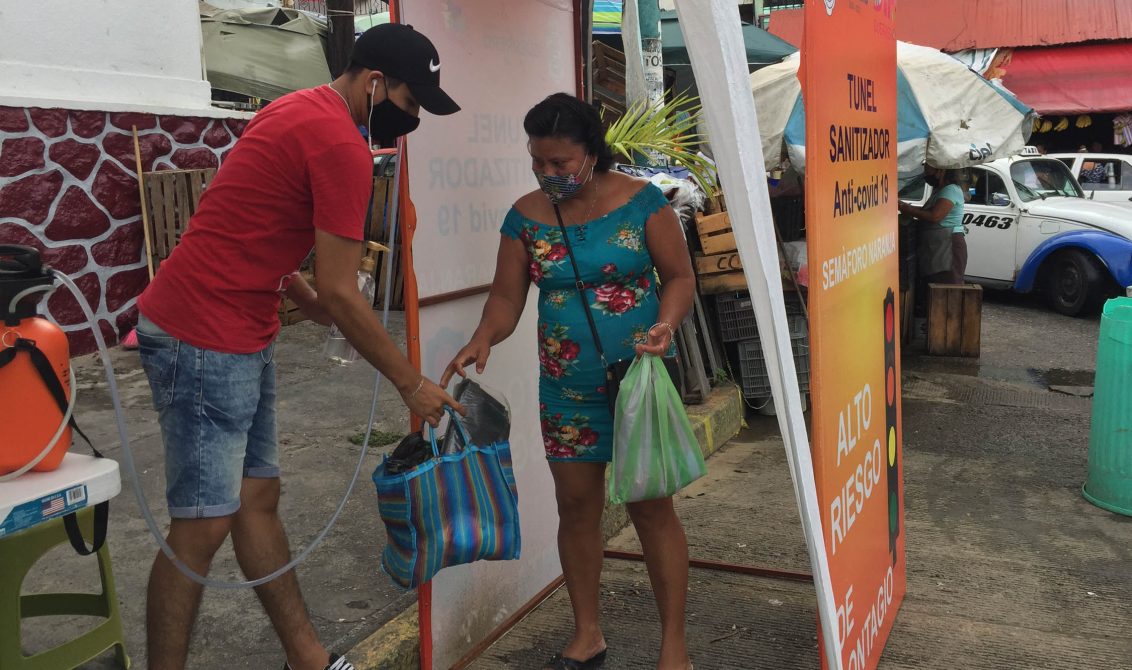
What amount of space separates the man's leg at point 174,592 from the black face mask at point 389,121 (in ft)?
3.60

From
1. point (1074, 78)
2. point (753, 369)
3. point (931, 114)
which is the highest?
point (1074, 78)

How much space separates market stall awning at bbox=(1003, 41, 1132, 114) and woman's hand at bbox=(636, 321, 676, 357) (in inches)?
Result: 645

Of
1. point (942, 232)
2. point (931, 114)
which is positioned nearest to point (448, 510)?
point (931, 114)

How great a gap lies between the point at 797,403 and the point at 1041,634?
6.61 ft

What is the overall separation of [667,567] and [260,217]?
5.20 feet

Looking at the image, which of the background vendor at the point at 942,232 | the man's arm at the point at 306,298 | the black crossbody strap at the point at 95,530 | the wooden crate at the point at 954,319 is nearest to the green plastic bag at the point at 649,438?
the man's arm at the point at 306,298

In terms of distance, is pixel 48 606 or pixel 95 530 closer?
pixel 95 530

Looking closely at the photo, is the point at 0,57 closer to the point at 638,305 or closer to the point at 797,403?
the point at 638,305

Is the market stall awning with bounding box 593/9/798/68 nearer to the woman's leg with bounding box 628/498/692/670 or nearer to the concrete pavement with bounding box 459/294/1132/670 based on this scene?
the concrete pavement with bounding box 459/294/1132/670

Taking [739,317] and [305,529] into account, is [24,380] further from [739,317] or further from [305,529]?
[739,317]

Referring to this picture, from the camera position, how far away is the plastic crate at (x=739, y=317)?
21.0ft

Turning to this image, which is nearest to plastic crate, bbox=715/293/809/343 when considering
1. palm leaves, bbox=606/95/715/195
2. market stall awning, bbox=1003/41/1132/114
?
palm leaves, bbox=606/95/715/195

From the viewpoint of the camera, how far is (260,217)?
2414 mm

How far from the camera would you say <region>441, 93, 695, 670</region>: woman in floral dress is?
9.18 feet
